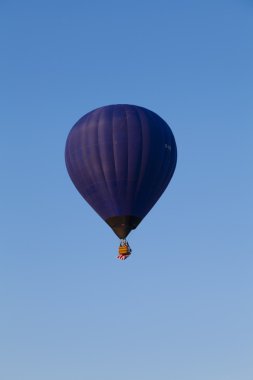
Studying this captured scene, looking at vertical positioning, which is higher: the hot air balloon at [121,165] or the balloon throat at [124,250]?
the hot air balloon at [121,165]


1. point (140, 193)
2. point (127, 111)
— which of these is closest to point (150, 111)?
point (127, 111)

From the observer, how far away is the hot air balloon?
2258 inches

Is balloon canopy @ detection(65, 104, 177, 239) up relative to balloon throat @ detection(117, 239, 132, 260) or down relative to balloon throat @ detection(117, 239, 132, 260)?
up

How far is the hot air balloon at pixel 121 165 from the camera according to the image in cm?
5734

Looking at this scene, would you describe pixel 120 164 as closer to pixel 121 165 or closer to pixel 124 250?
pixel 121 165

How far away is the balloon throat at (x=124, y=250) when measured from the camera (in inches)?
2239

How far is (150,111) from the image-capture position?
198 feet

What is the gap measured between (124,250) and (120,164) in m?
4.76

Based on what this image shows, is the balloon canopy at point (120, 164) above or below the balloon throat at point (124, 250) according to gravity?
above

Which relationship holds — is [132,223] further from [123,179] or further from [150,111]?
[150,111]

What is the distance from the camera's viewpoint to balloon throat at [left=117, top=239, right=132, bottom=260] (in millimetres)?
56875

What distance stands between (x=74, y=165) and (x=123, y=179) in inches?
124

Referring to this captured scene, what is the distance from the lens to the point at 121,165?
57531mm

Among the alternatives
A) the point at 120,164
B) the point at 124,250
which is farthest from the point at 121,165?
the point at 124,250
